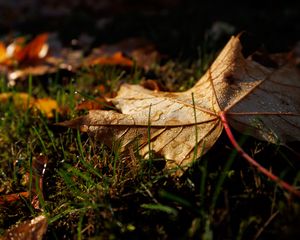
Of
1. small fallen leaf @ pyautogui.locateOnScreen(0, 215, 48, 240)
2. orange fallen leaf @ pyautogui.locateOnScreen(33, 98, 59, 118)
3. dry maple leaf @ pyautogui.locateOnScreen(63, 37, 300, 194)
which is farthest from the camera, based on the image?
orange fallen leaf @ pyautogui.locateOnScreen(33, 98, 59, 118)

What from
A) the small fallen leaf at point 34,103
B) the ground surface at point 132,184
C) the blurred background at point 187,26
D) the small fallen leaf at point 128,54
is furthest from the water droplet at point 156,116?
the blurred background at point 187,26

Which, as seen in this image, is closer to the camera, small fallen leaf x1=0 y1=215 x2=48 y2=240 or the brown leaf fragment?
small fallen leaf x1=0 y1=215 x2=48 y2=240

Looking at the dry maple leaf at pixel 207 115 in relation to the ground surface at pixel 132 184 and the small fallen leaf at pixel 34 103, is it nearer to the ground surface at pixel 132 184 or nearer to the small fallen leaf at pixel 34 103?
the ground surface at pixel 132 184

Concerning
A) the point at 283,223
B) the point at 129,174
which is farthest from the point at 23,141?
the point at 283,223

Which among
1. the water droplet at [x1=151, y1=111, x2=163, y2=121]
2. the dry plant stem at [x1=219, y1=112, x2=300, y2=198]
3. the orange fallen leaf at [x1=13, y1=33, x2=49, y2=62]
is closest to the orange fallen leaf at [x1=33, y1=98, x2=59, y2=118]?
Result: the water droplet at [x1=151, y1=111, x2=163, y2=121]

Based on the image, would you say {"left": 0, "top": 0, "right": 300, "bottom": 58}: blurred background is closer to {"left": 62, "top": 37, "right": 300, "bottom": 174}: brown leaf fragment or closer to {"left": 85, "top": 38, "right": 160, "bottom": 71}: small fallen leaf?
{"left": 85, "top": 38, "right": 160, "bottom": 71}: small fallen leaf

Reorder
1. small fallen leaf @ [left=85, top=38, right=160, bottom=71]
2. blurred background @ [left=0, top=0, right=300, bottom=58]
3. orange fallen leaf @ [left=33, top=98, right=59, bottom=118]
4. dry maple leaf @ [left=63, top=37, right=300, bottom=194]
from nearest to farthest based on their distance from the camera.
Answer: dry maple leaf @ [left=63, top=37, right=300, bottom=194], orange fallen leaf @ [left=33, top=98, right=59, bottom=118], small fallen leaf @ [left=85, top=38, right=160, bottom=71], blurred background @ [left=0, top=0, right=300, bottom=58]

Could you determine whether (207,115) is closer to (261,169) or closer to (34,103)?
(261,169)

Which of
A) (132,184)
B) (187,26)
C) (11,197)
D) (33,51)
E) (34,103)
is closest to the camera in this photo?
(132,184)

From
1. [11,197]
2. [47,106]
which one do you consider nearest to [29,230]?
[11,197]
